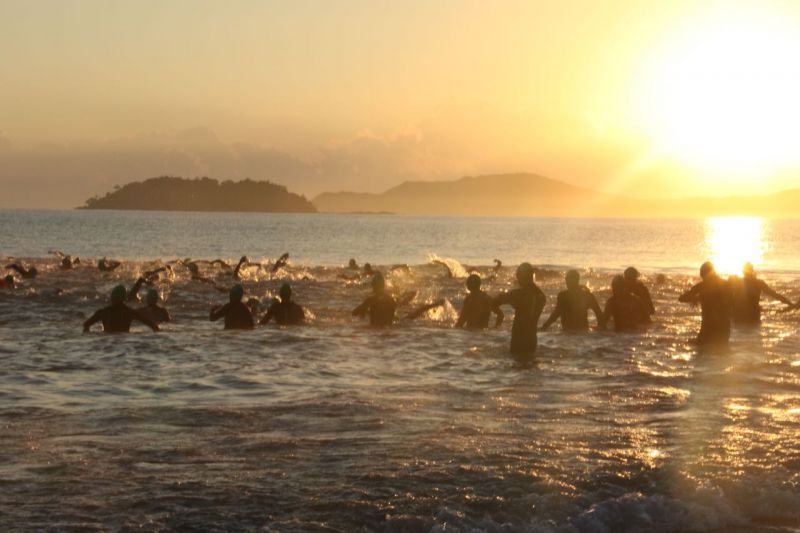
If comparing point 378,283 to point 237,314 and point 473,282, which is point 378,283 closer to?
point 473,282

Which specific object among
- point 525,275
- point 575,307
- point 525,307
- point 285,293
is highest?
point 525,275

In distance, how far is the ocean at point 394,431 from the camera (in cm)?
855

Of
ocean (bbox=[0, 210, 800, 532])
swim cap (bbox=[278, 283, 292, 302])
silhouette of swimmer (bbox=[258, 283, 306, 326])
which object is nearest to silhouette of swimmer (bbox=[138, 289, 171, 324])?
ocean (bbox=[0, 210, 800, 532])

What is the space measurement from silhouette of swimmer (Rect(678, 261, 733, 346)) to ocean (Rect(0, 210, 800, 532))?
1.72 ft

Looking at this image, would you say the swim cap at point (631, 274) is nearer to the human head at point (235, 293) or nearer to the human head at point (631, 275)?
the human head at point (631, 275)

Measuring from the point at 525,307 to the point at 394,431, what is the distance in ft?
18.3

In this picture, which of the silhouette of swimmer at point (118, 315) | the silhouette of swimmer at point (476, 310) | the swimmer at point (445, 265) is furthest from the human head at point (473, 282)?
the swimmer at point (445, 265)

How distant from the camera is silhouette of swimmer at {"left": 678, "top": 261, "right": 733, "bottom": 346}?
18281 millimetres

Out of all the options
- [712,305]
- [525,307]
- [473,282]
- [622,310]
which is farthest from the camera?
[622,310]

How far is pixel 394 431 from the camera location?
36.8ft

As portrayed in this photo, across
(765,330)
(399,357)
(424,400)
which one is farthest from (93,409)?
(765,330)

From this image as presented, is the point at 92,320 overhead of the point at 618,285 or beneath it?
beneath

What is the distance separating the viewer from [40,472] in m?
9.38

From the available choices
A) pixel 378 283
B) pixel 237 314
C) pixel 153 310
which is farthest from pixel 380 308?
pixel 153 310
